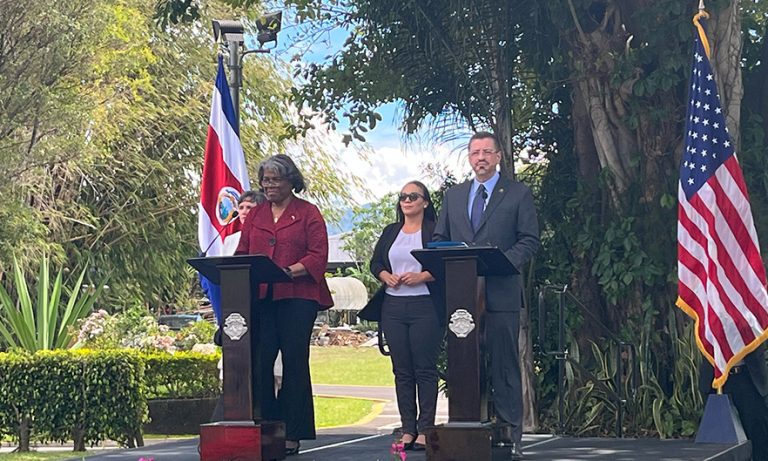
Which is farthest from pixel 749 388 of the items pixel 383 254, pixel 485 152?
pixel 485 152

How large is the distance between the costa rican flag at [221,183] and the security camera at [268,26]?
37.4 inches

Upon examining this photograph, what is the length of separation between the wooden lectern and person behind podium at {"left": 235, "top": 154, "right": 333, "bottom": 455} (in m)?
1.01

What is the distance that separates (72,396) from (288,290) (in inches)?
216

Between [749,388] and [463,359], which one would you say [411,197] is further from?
[749,388]

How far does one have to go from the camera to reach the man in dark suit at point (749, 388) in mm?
9320

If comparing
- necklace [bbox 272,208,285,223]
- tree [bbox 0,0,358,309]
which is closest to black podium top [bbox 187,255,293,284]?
necklace [bbox 272,208,285,223]

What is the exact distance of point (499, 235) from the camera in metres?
7.16

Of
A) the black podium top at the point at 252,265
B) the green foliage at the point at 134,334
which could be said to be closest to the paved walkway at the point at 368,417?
the green foliage at the point at 134,334

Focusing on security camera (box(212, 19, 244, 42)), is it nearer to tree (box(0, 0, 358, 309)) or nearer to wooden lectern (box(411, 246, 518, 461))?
Answer: wooden lectern (box(411, 246, 518, 461))

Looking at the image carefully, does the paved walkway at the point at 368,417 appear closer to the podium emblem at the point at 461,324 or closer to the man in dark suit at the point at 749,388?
the man in dark suit at the point at 749,388

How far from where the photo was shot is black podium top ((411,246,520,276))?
21.3 ft

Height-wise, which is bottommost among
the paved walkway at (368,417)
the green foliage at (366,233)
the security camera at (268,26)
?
the paved walkway at (368,417)

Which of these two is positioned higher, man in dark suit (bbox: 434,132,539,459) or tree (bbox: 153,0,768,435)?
tree (bbox: 153,0,768,435)

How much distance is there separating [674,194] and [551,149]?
1.90 metres
